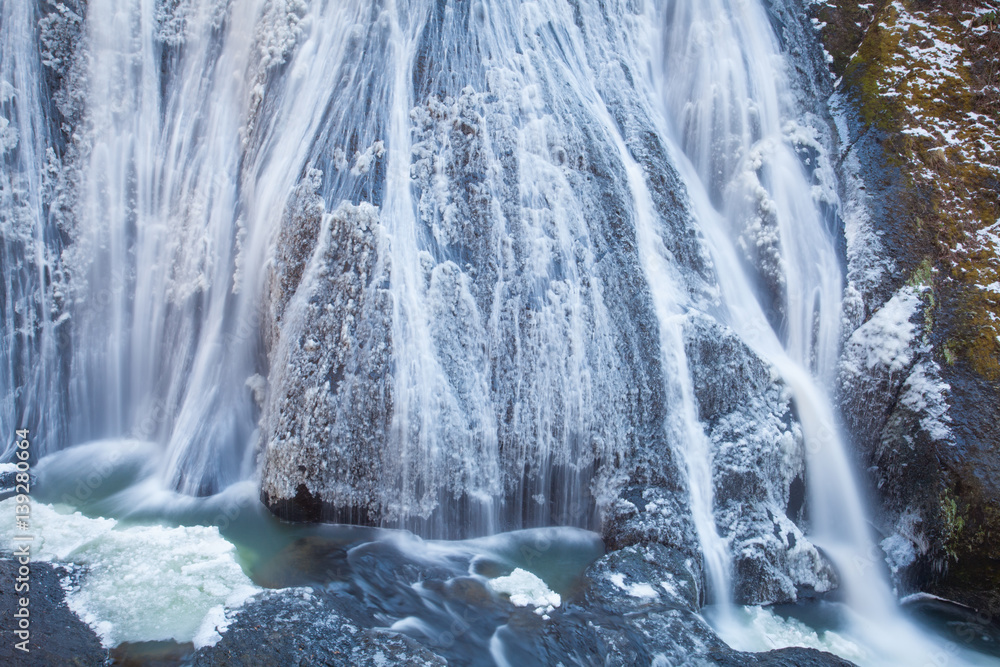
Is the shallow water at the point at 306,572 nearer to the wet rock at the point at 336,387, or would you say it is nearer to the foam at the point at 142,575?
the foam at the point at 142,575

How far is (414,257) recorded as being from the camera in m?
5.74

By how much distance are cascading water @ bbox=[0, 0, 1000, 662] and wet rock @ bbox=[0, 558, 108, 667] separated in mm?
1330

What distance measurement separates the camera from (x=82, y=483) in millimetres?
5945

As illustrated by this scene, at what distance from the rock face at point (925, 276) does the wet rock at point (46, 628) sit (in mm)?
6275

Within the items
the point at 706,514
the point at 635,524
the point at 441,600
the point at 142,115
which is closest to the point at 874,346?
the point at 706,514

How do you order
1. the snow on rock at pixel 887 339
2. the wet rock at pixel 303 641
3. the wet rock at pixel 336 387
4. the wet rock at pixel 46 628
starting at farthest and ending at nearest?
the snow on rock at pixel 887 339 < the wet rock at pixel 336 387 < the wet rock at pixel 303 641 < the wet rock at pixel 46 628

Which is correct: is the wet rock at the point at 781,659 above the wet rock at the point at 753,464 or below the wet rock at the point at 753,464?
below

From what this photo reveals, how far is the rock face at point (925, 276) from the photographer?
547 centimetres

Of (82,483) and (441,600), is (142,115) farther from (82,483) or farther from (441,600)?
(441,600)

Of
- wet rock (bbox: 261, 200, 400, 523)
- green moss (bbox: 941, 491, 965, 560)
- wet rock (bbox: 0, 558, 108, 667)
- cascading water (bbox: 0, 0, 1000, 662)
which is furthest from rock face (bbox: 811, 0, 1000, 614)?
wet rock (bbox: 0, 558, 108, 667)

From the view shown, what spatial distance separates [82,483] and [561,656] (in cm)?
480

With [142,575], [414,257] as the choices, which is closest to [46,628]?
[142,575]

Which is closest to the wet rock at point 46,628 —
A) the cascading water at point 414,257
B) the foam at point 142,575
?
the foam at point 142,575

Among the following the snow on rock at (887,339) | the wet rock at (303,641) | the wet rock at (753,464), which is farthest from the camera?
the snow on rock at (887,339)
